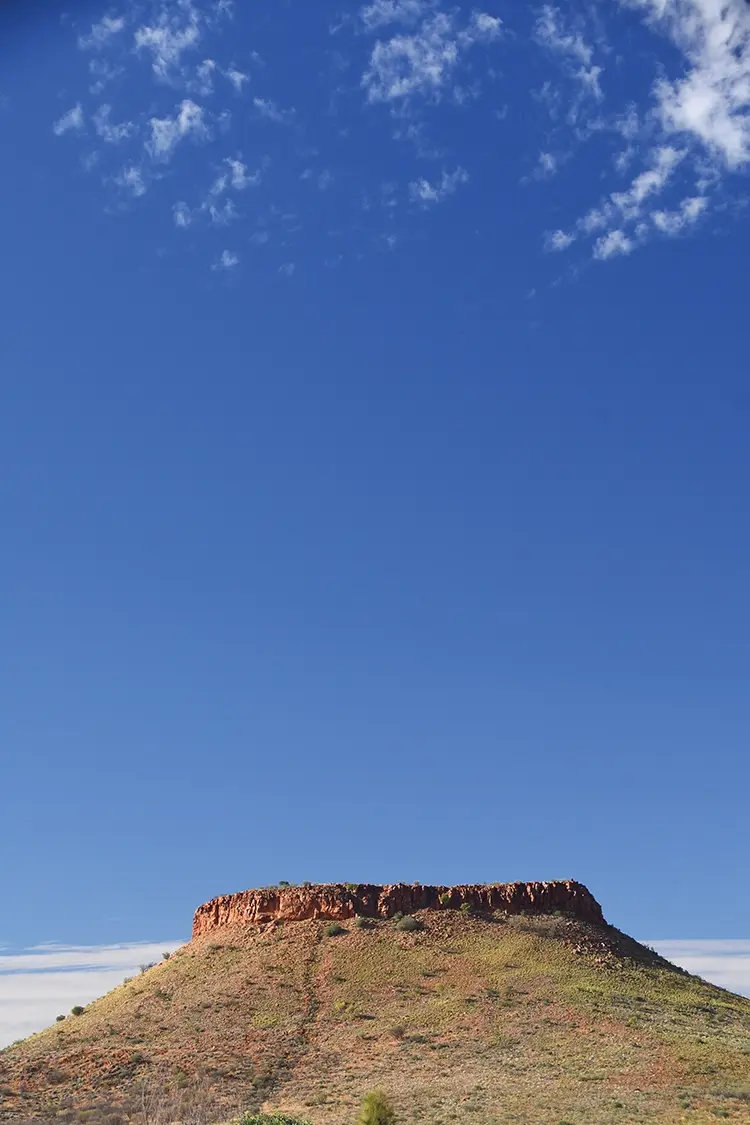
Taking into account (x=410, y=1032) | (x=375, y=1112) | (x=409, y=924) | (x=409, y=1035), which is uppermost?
(x=409, y=924)

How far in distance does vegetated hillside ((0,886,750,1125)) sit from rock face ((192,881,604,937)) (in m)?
1.13

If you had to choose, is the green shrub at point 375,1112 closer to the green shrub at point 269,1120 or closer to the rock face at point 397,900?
the green shrub at point 269,1120

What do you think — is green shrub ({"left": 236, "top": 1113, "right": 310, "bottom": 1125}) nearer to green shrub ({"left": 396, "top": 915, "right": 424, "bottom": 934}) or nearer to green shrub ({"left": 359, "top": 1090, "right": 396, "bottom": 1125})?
green shrub ({"left": 359, "top": 1090, "right": 396, "bottom": 1125})

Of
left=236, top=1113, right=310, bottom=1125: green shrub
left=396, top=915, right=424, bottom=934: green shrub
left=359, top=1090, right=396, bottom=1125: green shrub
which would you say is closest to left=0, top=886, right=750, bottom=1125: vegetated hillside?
left=396, top=915, right=424, bottom=934: green shrub

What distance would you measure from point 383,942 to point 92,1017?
18778 mm

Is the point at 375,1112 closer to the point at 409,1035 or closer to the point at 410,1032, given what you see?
the point at 409,1035

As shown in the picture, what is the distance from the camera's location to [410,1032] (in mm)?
56875

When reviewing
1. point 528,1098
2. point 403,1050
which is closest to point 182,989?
point 403,1050

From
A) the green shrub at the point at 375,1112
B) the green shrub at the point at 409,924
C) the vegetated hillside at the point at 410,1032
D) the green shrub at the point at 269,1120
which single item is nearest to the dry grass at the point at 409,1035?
the vegetated hillside at the point at 410,1032

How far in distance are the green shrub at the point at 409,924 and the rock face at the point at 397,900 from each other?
1918mm

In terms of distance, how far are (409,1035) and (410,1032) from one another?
0.48 metres

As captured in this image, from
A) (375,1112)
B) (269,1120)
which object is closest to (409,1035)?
(269,1120)

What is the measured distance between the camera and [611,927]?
80062 millimetres

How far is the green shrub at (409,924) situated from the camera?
2857 inches
